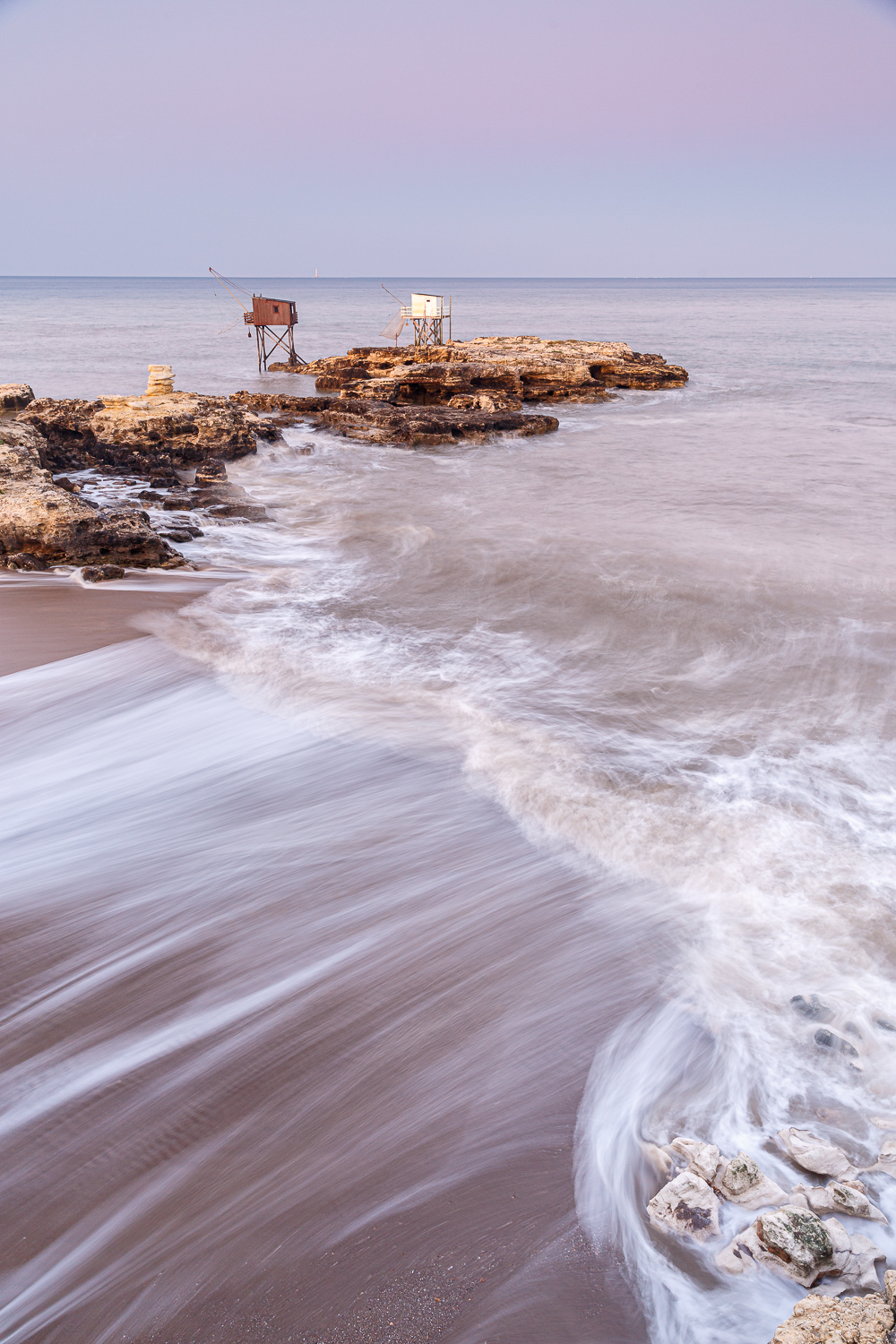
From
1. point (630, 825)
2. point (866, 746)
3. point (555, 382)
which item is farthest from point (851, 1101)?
point (555, 382)

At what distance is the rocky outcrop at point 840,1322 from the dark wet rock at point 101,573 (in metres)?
7.78

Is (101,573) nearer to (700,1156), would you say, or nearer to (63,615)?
(63,615)

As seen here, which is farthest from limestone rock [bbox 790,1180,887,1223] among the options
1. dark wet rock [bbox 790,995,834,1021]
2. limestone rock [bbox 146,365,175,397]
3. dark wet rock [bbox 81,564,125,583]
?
limestone rock [bbox 146,365,175,397]

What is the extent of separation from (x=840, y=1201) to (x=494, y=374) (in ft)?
75.5

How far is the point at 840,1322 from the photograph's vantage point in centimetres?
186

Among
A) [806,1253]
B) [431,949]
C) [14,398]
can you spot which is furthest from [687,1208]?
[14,398]

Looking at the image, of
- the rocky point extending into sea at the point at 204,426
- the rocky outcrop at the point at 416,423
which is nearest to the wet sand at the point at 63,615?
the rocky point extending into sea at the point at 204,426

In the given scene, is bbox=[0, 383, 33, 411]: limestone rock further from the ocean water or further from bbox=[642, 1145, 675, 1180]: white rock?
bbox=[642, 1145, 675, 1180]: white rock

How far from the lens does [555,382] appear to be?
2414cm

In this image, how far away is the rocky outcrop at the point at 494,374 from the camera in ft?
72.4

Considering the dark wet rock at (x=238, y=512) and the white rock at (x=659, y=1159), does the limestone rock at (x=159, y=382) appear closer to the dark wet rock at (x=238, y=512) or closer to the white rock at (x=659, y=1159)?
the dark wet rock at (x=238, y=512)

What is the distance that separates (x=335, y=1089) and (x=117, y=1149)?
0.72 metres

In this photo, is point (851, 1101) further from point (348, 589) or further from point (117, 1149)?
point (348, 589)

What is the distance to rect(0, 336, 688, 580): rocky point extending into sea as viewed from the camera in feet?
27.5
